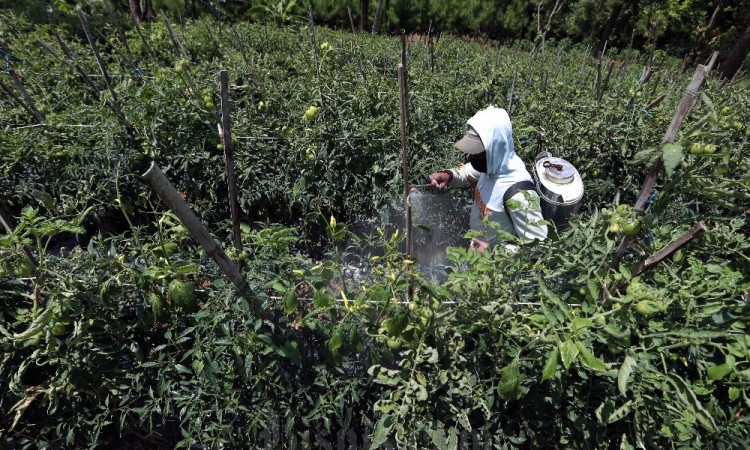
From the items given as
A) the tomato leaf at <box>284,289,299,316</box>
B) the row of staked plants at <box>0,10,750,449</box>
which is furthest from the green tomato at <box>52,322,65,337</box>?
the tomato leaf at <box>284,289,299,316</box>

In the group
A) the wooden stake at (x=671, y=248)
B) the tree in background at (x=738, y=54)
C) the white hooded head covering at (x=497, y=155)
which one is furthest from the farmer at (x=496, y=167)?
the tree in background at (x=738, y=54)

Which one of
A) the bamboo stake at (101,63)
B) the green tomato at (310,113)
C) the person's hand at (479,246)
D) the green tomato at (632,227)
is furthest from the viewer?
the green tomato at (310,113)

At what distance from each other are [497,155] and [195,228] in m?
1.51

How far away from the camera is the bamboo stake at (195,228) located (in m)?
0.96

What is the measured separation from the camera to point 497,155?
2.11m

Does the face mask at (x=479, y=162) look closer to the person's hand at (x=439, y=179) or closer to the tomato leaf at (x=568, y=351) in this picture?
the person's hand at (x=439, y=179)

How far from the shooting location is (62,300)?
1.31m

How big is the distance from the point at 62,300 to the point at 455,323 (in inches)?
50.0

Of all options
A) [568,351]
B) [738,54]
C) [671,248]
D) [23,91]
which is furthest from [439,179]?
[738,54]

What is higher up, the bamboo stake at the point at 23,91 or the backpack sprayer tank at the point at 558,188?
the bamboo stake at the point at 23,91

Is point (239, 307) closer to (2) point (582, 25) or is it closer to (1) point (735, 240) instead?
(1) point (735, 240)

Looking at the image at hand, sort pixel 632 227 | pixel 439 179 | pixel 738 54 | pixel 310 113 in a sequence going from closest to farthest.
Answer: pixel 632 227 < pixel 439 179 < pixel 310 113 < pixel 738 54

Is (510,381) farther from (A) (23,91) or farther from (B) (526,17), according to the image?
(B) (526,17)

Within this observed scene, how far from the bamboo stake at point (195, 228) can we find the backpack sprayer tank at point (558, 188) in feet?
4.79
